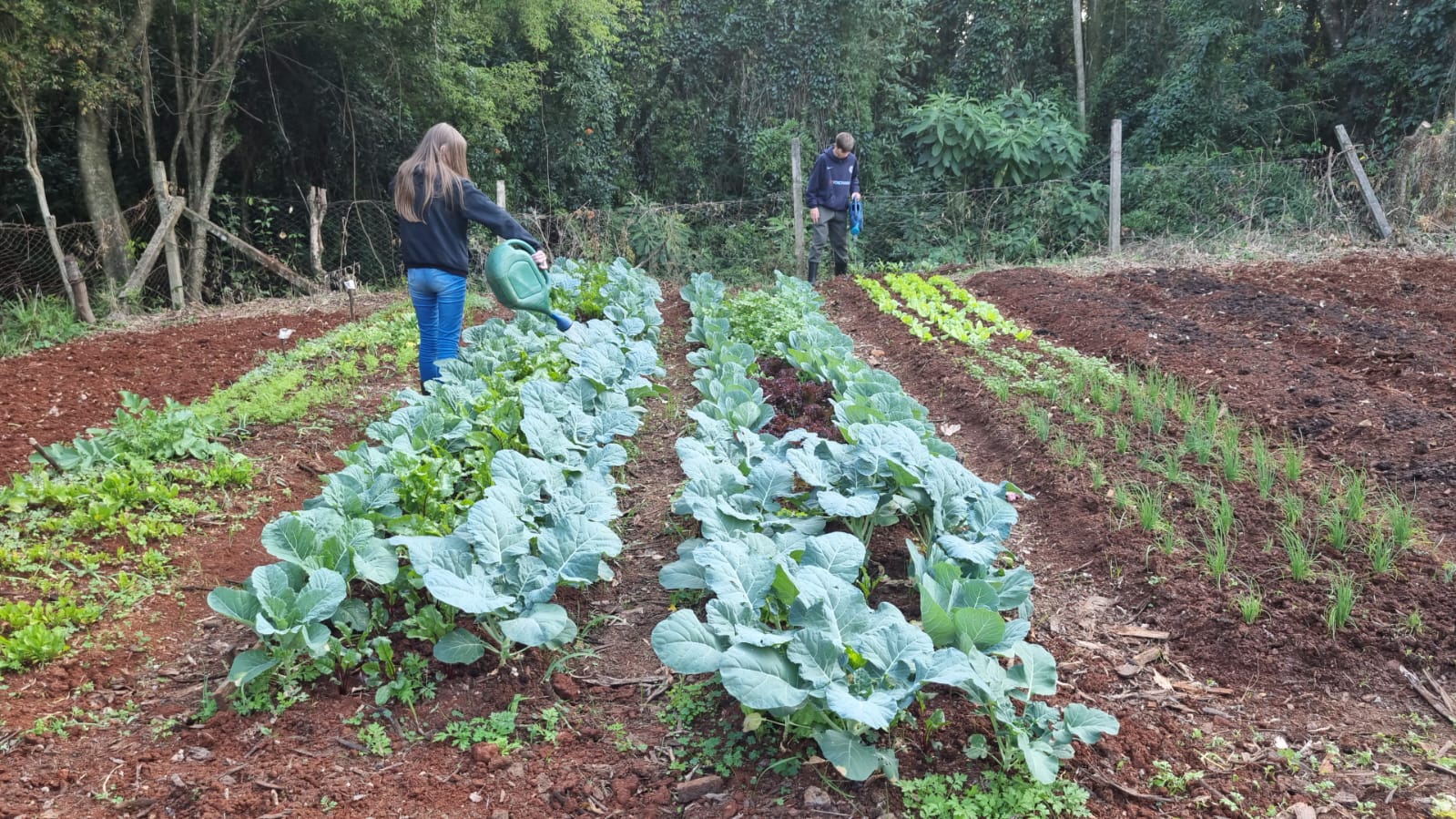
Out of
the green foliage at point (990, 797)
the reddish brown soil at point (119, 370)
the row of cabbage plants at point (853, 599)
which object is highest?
the reddish brown soil at point (119, 370)

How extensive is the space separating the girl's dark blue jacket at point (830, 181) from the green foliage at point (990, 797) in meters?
8.73

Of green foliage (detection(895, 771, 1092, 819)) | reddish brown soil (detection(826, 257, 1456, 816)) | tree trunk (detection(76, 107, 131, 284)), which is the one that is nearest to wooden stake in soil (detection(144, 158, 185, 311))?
tree trunk (detection(76, 107, 131, 284))

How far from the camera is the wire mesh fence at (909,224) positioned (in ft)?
39.2

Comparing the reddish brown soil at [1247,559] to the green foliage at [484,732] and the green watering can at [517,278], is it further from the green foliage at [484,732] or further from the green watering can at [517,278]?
the green watering can at [517,278]

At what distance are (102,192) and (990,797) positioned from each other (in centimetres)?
1244

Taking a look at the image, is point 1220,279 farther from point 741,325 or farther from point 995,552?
point 995,552

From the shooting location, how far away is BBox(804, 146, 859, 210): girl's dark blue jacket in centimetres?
1032

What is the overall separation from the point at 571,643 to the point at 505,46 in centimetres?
1338

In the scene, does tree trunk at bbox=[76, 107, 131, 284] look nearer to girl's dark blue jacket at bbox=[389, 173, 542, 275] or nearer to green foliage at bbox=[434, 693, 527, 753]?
girl's dark blue jacket at bbox=[389, 173, 542, 275]

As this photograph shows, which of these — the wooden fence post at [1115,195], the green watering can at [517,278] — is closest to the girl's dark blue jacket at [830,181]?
the wooden fence post at [1115,195]

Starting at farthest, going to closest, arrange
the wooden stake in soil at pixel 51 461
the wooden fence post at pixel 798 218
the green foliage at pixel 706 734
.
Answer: the wooden fence post at pixel 798 218 → the wooden stake in soil at pixel 51 461 → the green foliage at pixel 706 734

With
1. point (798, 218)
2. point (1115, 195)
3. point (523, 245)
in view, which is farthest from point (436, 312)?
point (1115, 195)

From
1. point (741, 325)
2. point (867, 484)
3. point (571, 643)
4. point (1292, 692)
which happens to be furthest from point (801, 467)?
point (741, 325)

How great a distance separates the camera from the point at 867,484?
11.4ft
